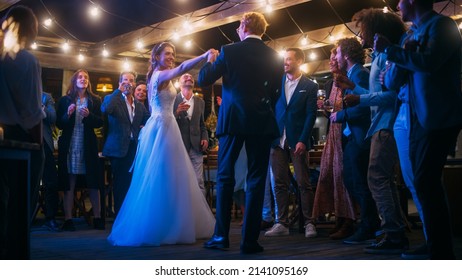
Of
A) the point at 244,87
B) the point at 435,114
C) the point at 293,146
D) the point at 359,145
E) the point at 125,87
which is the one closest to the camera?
the point at 435,114

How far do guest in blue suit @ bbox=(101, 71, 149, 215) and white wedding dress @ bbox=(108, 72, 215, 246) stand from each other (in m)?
0.96

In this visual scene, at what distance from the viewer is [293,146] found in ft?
13.2

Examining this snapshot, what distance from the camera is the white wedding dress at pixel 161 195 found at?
3.41 meters

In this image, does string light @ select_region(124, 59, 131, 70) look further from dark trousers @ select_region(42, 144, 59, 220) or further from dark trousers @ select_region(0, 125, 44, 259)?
dark trousers @ select_region(0, 125, 44, 259)

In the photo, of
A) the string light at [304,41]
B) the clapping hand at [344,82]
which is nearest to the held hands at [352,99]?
the clapping hand at [344,82]

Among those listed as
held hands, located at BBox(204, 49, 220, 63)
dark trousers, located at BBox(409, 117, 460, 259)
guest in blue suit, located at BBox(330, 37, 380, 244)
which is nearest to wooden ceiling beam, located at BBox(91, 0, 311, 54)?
guest in blue suit, located at BBox(330, 37, 380, 244)

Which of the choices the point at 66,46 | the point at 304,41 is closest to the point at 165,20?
the point at 66,46

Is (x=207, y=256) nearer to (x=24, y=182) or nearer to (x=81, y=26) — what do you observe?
(x=24, y=182)

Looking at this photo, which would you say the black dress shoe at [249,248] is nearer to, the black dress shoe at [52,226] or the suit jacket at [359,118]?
the suit jacket at [359,118]

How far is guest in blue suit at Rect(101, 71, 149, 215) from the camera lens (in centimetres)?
467

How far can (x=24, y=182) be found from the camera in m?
2.37

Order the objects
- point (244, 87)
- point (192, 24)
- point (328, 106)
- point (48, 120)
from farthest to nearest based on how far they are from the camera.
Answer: point (192, 24) < point (48, 120) < point (328, 106) < point (244, 87)

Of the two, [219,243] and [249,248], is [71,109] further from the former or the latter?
[249,248]

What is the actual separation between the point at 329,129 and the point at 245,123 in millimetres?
1306
